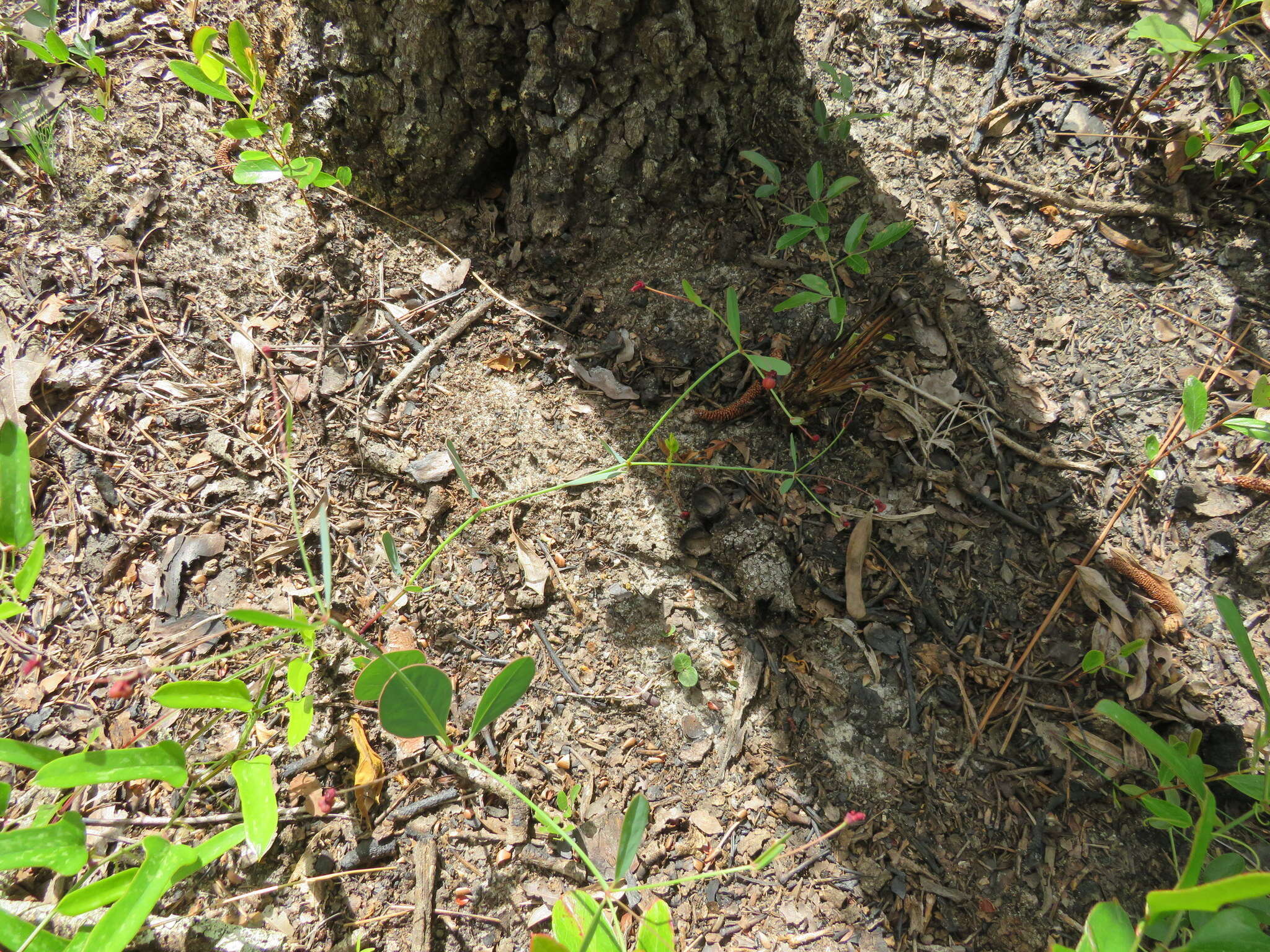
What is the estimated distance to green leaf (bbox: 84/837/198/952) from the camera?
37.3 inches

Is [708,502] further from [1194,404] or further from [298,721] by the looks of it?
[1194,404]

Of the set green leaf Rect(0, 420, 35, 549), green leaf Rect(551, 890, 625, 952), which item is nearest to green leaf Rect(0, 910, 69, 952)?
green leaf Rect(0, 420, 35, 549)

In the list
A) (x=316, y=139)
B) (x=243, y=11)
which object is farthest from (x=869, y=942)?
(x=243, y=11)

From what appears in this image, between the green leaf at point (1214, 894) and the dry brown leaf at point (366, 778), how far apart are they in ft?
4.05

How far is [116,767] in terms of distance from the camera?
1054 millimetres

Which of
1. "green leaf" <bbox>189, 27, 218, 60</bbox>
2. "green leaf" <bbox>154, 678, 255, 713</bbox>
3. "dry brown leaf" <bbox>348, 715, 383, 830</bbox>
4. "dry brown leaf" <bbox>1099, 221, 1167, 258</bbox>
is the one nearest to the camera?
"green leaf" <bbox>154, 678, 255, 713</bbox>

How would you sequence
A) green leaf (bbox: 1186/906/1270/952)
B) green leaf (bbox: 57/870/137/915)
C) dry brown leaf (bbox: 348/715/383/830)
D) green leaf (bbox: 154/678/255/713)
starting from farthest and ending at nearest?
dry brown leaf (bbox: 348/715/383/830), green leaf (bbox: 154/678/255/713), green leaf (bbox: 57/870/137/915), green leaf (bbox: 1186/906/1270/952)

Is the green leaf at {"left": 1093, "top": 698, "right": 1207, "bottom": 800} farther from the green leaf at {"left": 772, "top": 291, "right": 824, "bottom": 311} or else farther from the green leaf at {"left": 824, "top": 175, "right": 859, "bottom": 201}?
the green leaf at {"left": 824, "top": 175, "right": 859, "bottom": 201}

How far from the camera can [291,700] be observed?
1.31 m

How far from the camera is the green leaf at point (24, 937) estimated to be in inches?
38.4

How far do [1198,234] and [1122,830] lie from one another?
166 cm

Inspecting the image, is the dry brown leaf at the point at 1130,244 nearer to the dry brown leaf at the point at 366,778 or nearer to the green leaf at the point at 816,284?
the green leaf at the point at 816,284

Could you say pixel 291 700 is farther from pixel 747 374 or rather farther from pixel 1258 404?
pixel 1258 404

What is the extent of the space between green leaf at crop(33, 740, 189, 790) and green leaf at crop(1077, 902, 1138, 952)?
1.35 meters
